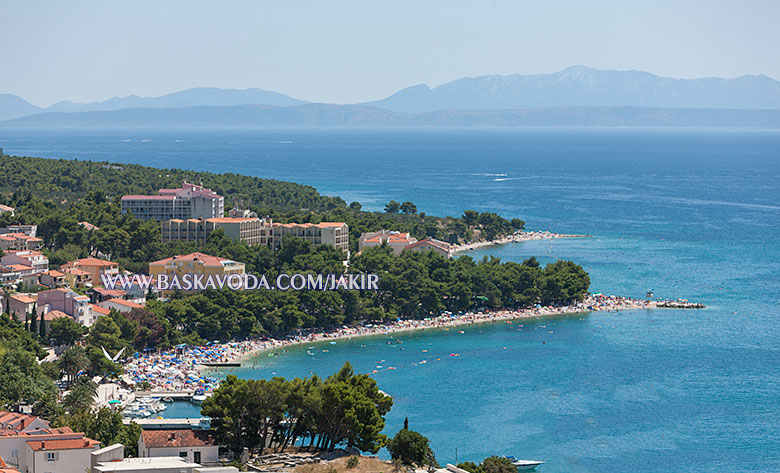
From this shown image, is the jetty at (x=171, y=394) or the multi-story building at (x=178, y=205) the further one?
the multi-story building at (x=178, y=205)

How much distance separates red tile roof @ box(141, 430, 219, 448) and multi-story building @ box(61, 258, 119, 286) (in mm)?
31134

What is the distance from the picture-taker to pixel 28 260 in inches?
2446

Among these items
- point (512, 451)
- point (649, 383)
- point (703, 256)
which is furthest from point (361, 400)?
point (703, 256)

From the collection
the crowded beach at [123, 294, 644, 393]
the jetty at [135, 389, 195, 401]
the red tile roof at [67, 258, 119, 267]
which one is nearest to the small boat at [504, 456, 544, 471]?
the crowded beach at [123, 294, 644, 393]

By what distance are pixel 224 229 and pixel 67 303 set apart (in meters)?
22.2

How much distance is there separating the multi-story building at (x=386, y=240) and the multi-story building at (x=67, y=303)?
88.2 ft

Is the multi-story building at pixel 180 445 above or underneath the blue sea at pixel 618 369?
above

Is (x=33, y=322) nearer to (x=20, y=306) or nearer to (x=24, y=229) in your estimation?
(x=20, y=306)

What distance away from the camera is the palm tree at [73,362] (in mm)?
44781

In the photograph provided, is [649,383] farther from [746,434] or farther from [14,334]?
[14,334]

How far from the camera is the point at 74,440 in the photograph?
3002 cm

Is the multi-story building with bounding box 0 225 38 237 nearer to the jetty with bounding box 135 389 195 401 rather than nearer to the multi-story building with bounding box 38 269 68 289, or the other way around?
the multi-story building with bounding box 38 269 68 289

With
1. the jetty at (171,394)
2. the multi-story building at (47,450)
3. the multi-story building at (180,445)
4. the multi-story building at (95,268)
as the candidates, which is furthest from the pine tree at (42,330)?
the multi-story building at (180,445)

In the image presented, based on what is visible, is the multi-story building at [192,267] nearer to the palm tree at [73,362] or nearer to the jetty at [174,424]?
the palm tree at [73,362]
